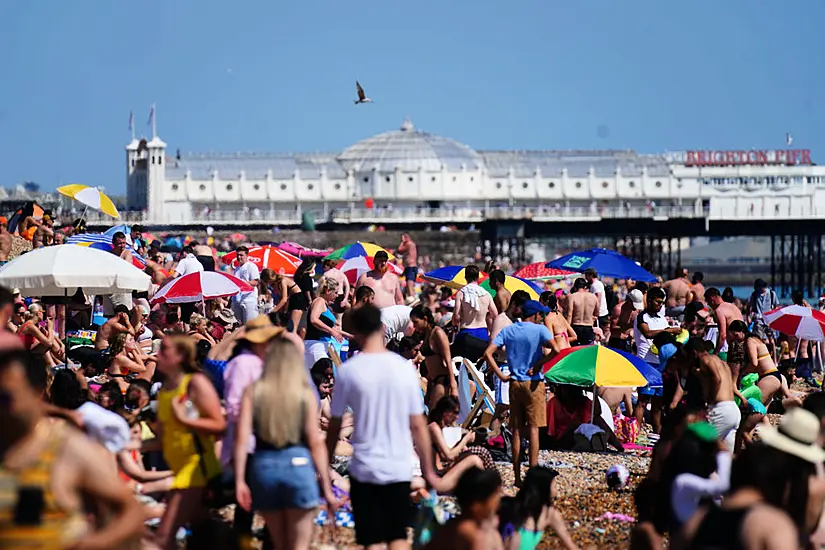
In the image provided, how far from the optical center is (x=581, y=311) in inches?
504

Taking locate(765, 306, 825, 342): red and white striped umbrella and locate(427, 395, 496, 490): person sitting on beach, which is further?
locate(765, 306, 825, 342): red and white striped umbrella

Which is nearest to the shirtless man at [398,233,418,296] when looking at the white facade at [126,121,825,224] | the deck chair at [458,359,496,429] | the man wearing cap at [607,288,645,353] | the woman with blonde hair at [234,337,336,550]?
the man wearing cap at [607,288,645,353]

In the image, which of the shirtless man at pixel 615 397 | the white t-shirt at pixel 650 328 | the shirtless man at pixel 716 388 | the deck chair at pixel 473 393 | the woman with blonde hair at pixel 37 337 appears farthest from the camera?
the white t-shirt at pixel 650 328

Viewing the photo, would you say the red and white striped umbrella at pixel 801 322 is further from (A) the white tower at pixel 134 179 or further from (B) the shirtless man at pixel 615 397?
(A) the white tower at pixel 134 179

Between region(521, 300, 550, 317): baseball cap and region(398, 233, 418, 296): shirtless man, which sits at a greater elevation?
region(398, 233, 418, 296): shirtless man

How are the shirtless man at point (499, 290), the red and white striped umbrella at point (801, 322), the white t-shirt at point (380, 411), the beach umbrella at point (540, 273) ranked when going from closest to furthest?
the white t-shirt at point (380, 411) → the shirtless man at point (499, 290) → the red and white striped umbrella at point (801, 322) → the beach umbrella at point (540, 273)

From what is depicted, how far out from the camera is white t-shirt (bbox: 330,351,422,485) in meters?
5.61

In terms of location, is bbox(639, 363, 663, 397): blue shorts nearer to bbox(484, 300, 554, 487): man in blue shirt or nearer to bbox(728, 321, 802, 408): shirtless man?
bbox(728, 321, 802, 408): shirtless man

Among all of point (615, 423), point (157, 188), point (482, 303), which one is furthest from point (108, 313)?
point (157, 188)

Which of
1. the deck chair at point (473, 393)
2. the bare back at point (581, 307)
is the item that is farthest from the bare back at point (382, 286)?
the bare back at point (581, 307)

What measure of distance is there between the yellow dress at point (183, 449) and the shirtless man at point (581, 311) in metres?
7.37

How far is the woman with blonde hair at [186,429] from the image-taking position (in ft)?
18.5

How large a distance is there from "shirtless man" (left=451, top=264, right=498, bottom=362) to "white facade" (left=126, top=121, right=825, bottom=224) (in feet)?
253

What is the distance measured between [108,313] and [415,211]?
195 feet
